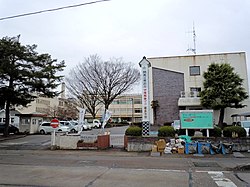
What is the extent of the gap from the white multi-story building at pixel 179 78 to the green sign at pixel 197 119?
1549 cm

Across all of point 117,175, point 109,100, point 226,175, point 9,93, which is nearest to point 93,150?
point 117,175

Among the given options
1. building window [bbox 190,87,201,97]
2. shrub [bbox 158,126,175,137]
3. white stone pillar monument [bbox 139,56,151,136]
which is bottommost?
shrub [bbox 158,126,175,137]

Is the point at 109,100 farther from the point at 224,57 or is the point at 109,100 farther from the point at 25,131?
the point at 224,57

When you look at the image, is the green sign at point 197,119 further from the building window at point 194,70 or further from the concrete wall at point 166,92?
the building window at point 194,70

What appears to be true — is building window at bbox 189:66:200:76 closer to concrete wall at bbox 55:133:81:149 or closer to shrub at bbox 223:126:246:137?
shrub at bbox 223:126:246:137

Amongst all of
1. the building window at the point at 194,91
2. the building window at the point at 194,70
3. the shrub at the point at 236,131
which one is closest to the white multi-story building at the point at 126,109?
the building window at the point at 194,70

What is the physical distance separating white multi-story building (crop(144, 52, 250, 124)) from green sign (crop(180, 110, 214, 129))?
15490 millimetres

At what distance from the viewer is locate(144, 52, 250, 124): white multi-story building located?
109 feet

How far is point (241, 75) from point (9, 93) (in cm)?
2695

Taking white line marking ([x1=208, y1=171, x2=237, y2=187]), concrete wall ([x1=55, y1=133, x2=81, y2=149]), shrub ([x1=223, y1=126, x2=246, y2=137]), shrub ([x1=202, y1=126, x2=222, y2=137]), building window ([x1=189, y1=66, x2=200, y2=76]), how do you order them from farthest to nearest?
building window ([x1=189, y1=66, x2=200, y2=76]) → concrete wall ([x1=55, y1=133, x2=81, y2=149]) → shrub ([x1=202, y1=126, x2=222, y2=137]) → shrub ([x1=223, y1=126, x2=246, y2=137]) → white line marking ([x1=208, y1=171, x2=237, y2=187])

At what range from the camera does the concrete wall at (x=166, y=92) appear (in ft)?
109

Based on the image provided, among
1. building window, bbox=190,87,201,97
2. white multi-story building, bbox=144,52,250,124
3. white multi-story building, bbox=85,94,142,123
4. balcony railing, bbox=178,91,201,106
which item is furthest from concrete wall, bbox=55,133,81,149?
white multi-story building, bbox=85,94,142,123

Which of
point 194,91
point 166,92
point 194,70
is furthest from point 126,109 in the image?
point 194,91

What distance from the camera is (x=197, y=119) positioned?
56.4 feet
